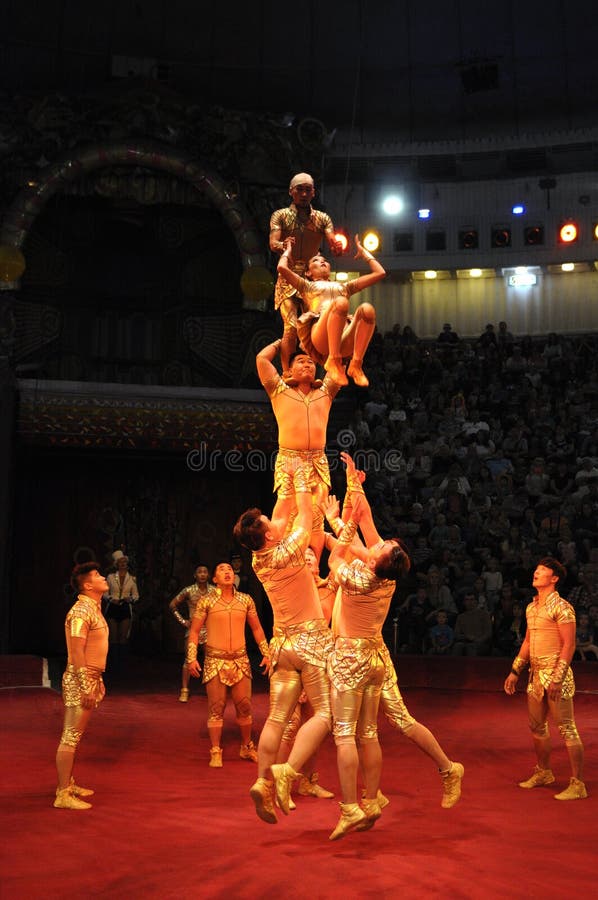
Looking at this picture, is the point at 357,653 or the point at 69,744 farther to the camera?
the point at 69,744

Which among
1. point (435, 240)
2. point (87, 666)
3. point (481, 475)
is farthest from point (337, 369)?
point (435, 240)

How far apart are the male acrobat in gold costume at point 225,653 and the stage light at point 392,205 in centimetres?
1399

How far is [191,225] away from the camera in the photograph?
19.6 m

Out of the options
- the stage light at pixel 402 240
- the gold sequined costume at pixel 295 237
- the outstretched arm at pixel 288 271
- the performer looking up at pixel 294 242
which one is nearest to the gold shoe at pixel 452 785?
the performer looking up at pixel 294 242

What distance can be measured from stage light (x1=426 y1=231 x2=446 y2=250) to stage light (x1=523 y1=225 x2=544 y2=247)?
1655 mm

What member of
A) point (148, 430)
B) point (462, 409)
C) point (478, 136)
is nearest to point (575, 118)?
point (478, 136)

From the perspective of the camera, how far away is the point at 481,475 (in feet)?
53.1

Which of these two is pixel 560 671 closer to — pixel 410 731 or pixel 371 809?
pixel 410 731

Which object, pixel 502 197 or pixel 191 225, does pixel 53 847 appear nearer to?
pixel 191 225

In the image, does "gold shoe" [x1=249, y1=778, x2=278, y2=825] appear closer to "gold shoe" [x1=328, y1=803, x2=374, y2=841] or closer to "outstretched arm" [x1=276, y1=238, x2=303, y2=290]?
"gold shoe" [x1=328, y1=803, x2=374, y2=841]

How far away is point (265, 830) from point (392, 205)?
56.5 ft

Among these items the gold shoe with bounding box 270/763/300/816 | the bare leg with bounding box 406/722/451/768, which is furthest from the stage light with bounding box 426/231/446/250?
the gold shoe with bounding box 270/763/300/816

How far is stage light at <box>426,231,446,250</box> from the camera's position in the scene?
2202 cm

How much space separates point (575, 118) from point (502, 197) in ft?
6.88
